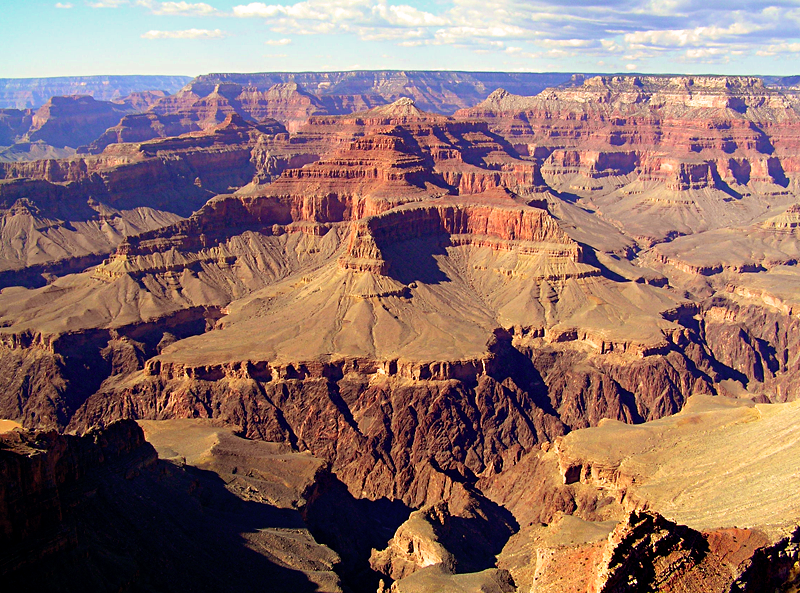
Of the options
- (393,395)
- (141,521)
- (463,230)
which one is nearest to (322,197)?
(463,230)

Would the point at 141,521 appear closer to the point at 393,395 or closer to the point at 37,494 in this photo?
the point at 37,494

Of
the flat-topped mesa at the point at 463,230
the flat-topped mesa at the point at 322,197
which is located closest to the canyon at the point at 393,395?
the flat-topped mesa at the point at 463,230

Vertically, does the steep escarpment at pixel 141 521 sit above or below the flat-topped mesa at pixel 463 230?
below

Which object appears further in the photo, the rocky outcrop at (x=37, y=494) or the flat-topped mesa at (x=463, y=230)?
the flat-topped mesa at (x=463, y=230)

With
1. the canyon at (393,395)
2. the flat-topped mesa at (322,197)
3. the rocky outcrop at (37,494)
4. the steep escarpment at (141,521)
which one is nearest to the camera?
the rocky outcrop at (37,494)

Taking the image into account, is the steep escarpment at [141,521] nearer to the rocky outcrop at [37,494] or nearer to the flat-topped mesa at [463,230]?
the rocky outcrop at [37,494]

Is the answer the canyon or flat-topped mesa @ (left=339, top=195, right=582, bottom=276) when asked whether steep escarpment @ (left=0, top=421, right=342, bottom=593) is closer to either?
the canyon

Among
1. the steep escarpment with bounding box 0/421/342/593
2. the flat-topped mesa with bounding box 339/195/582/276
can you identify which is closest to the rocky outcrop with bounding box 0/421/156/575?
the steep escarpment with bounding box 0/421/342/593
